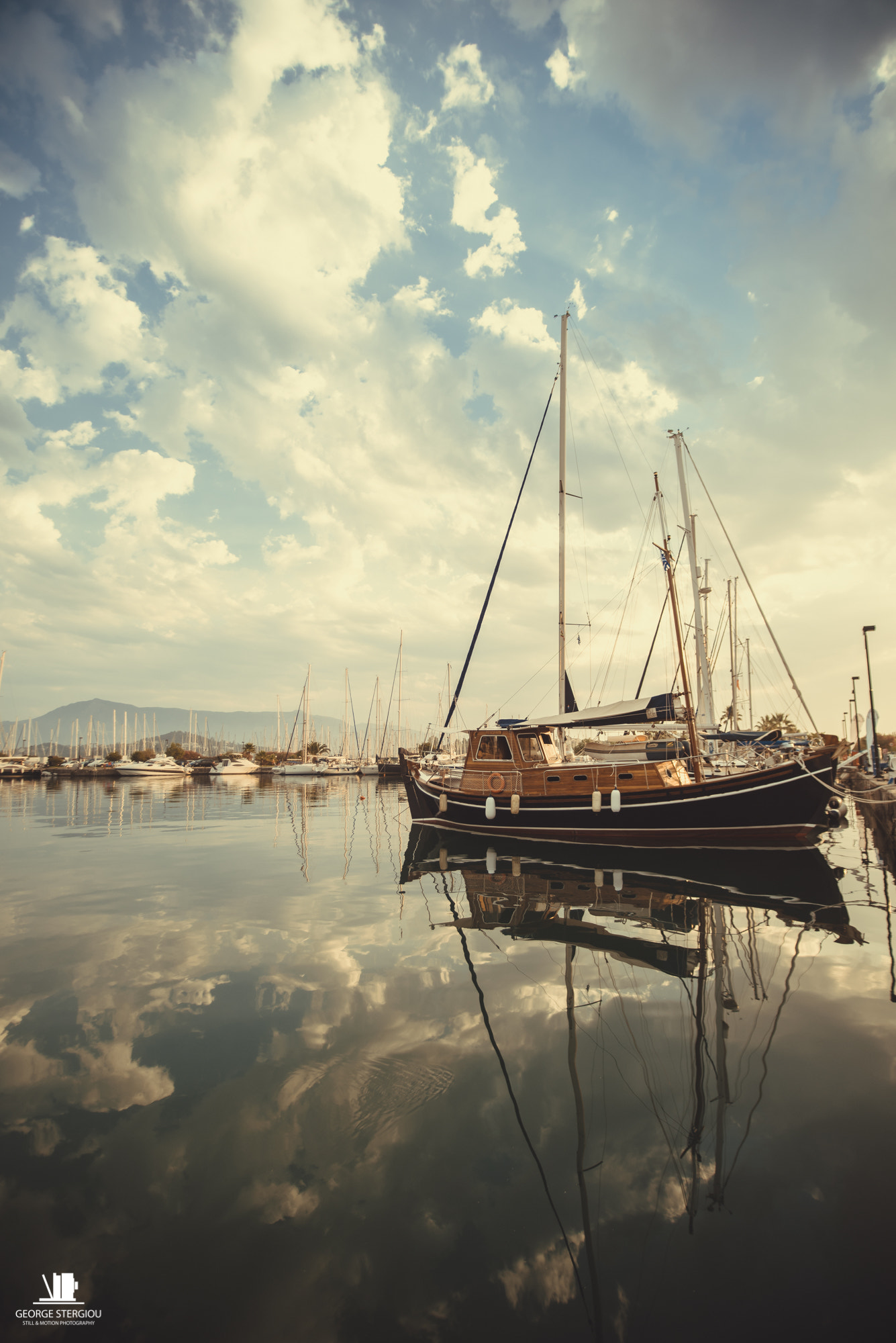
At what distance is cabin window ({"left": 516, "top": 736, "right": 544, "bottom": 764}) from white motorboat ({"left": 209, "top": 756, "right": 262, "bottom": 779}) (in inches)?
2571

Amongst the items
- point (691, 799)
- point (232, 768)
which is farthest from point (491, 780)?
point (232, 768)

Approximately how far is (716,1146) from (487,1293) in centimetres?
224

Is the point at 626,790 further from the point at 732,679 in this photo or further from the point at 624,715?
the point at 732,679

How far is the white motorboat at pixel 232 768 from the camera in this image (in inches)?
3054

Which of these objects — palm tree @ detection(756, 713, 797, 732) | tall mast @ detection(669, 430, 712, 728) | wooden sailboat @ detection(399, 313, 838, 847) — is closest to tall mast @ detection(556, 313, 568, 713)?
wooden sailboat @ detection(399, 313, 838, 847)

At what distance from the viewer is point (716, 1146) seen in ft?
14.3

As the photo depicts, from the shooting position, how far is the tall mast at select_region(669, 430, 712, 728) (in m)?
27.3

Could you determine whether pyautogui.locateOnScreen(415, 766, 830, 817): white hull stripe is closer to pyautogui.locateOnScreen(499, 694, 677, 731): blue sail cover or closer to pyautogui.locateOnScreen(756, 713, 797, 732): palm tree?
pyautogui.locateOnScreen(499, 694, 677, 731): blue sail cover

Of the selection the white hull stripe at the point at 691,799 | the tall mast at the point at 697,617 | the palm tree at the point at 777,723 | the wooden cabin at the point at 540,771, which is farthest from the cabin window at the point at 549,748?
the palm tree at the point at 777,723

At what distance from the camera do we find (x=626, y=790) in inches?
695

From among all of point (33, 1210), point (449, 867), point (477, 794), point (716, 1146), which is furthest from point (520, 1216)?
point (477, 794)

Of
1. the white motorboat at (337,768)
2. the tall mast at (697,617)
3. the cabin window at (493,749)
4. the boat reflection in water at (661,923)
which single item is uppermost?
the tall mast at (697,617)

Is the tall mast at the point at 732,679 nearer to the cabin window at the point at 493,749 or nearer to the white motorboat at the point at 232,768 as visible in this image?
the cabin window at the point at 493,749

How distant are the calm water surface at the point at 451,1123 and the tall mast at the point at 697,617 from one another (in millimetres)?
17465
